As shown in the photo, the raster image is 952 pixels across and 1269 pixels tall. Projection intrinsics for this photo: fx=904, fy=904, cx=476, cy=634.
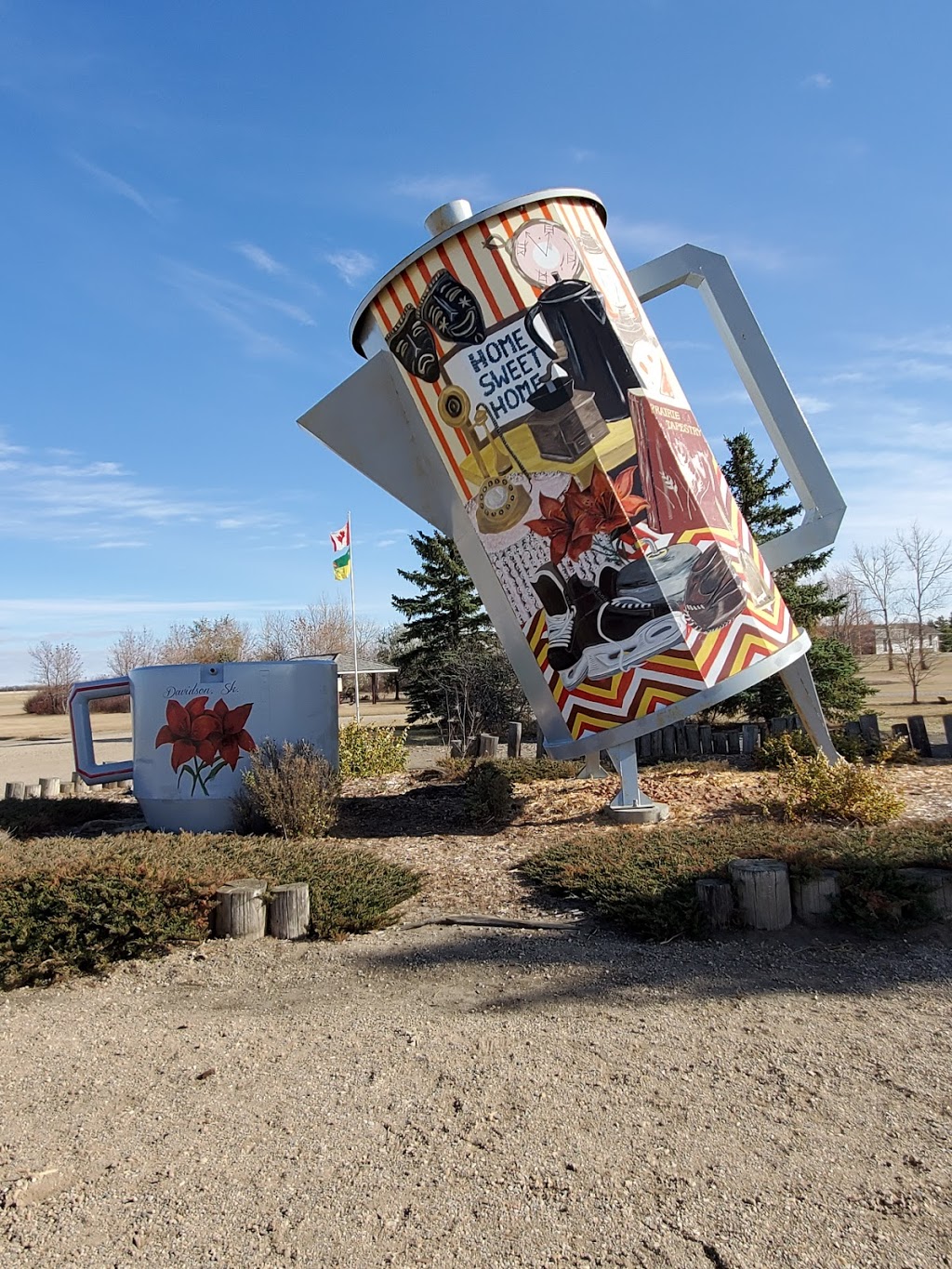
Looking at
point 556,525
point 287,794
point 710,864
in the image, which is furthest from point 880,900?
point 287,794

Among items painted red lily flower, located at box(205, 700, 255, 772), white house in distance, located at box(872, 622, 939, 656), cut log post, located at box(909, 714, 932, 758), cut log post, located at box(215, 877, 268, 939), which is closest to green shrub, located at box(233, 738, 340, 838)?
painted red lily flower, located at box(205, 700, 255, 772)

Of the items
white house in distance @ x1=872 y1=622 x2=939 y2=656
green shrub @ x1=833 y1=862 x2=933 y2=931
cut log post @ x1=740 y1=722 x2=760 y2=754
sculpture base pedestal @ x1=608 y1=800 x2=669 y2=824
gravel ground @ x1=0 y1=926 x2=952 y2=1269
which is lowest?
gravel ground @ x1=0 y1=926 x2=952 y2=1269

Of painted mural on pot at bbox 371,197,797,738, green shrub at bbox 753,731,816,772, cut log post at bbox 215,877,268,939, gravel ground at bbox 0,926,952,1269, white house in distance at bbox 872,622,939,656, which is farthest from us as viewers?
white house in distance at bbox 872,622,939,656

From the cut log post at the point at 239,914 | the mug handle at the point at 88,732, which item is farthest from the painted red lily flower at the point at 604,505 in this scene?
the mug handle at the point at 88,732

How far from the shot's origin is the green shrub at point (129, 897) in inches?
188

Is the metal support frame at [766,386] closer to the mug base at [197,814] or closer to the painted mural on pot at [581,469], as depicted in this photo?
the painted mural on pot at [581,469]

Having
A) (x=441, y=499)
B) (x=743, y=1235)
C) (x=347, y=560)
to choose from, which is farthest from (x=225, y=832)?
(x=347, y=560)

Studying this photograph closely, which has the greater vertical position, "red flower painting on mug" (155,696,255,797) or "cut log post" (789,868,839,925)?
"red flower painting on mug" (155,696,255,797)

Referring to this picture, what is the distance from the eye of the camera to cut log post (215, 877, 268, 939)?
17.1 feet

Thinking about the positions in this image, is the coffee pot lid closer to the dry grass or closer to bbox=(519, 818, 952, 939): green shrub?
bbox=(519, 818, 952, 939): green shrub

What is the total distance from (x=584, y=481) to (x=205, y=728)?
4.06 metres

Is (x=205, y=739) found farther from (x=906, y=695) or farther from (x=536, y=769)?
(x=906, y=695)

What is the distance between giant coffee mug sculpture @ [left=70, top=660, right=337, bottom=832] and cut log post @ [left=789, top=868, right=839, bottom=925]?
4.83 m

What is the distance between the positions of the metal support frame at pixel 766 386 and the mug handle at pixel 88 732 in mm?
6533
